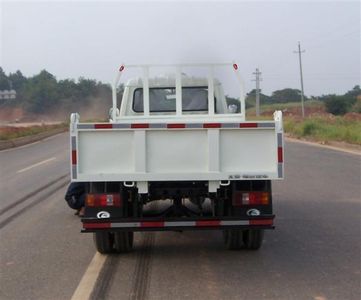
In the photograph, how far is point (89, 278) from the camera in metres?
5.91

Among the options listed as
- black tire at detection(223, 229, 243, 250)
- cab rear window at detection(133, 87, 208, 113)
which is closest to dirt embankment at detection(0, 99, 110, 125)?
cab rear window at detection(133, 87, 208, 113)

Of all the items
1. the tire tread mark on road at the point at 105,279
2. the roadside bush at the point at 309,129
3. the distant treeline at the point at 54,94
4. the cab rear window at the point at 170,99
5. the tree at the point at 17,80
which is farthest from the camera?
the tree at the point at 17,80

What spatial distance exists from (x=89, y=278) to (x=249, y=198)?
6.10 ft

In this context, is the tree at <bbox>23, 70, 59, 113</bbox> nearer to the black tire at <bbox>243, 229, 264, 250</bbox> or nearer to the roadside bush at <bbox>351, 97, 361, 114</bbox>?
the black tire at <bbox>243, 229, 264, 250</bbox>

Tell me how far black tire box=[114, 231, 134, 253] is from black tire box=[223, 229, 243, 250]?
116cm

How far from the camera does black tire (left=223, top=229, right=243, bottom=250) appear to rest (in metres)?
6.88

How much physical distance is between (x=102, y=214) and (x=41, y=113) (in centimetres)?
4807

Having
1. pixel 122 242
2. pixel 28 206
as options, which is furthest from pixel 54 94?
pixel 122 242

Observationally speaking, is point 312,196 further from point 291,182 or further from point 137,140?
point 137,140

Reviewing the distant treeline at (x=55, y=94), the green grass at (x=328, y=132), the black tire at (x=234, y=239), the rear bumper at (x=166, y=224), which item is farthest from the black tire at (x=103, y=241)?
the green grass at (x=328, y=132)

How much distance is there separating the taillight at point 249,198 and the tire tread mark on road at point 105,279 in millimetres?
1490

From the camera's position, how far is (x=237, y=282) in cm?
568

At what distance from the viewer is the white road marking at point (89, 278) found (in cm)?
531

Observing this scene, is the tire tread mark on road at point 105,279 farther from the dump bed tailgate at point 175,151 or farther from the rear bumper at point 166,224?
the dump bed tailgate at point 175,151
